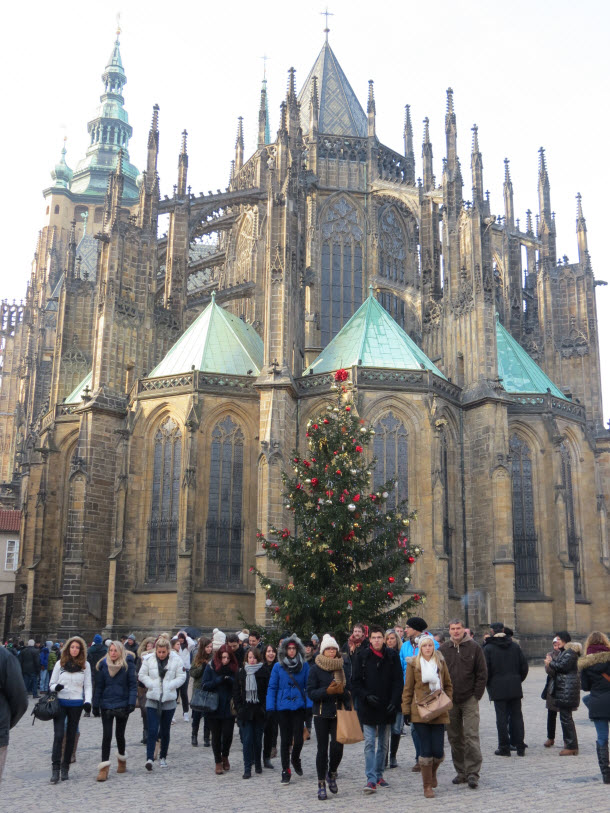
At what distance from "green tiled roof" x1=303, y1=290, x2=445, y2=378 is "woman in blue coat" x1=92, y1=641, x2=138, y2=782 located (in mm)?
22389

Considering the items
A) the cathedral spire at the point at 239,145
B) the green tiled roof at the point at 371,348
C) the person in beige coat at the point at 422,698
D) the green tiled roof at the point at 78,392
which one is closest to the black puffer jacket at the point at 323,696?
the person in beige coat at the point at 422,698

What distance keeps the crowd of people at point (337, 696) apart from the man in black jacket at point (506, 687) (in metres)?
0.01

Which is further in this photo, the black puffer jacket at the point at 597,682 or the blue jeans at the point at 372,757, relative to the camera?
the black puffer jacket at the point at 597,682

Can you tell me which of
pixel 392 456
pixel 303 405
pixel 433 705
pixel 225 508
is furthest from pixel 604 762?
pixel 303 405

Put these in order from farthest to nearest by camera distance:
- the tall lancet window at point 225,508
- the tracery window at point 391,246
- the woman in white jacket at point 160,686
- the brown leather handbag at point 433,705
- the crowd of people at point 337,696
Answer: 1. the tracery window at point 391,246
2. the tall lancet window at point 225,508
3. the woman in white jacket at point 160,686
4. the crowd of people at point 337,696
5. the brown leather handbag at point 433,705

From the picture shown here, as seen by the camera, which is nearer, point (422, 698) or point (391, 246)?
point (422, 698)

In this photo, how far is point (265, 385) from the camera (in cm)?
3209

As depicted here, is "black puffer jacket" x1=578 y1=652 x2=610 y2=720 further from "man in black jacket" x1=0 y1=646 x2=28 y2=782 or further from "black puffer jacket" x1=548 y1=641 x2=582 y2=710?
"man in black jacket" x1=0 y1=646 x2=28 y2=782

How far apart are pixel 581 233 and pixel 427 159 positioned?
8254mm

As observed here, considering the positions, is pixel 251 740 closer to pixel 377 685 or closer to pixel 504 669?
pixel 377 685

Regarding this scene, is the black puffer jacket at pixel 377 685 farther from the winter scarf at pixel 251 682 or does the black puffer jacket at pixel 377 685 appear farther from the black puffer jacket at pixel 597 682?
the black puffer jacket at pixel 597 682

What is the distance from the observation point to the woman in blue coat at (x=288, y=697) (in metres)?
11.4

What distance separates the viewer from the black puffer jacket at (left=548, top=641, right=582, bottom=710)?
13.0 meters

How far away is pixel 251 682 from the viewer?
468 inches
